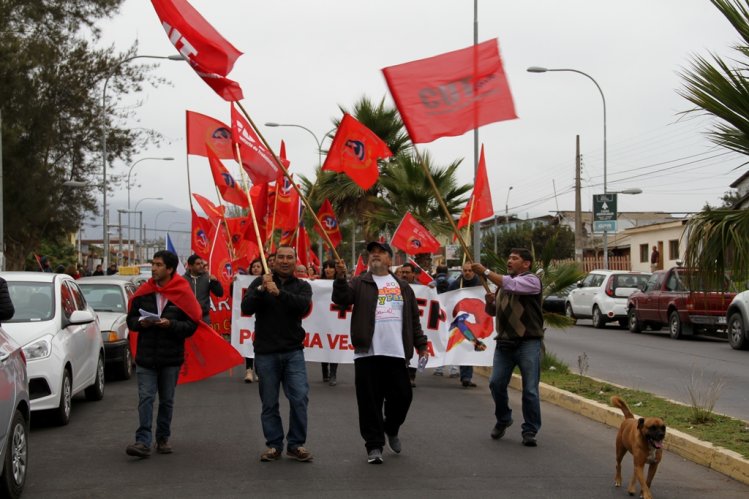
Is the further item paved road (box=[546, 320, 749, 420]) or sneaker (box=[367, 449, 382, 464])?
paved road (box=[546, 320, 749, 420])

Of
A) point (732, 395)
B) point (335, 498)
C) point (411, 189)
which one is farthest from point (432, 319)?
point (411, 189)

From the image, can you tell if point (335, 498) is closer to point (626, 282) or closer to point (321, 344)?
point (321, 344)

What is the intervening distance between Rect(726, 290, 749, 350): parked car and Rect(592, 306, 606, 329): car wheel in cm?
852

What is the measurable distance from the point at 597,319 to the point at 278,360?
74.3 ft

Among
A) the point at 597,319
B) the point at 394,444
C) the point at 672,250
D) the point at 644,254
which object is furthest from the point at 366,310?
the point at 644,254

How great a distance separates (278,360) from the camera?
27.1ft

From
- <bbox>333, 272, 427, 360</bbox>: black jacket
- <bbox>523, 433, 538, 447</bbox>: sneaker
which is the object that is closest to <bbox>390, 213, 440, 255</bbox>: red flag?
<bbox>523, 433, 538, 447</bbox>: sneaker

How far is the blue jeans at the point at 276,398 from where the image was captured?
27.0 ft

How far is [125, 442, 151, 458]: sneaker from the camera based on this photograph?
8258 millimetres

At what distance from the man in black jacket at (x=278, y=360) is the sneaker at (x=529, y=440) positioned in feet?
6.78

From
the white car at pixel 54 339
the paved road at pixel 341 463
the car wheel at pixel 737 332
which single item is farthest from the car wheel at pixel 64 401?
the car wheel at pixel 737 332

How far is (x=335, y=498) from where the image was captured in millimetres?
6824

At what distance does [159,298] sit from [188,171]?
375 inches

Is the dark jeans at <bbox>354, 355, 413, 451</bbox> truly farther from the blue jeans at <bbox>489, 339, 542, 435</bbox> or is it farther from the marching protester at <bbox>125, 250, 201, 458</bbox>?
the marching protester at <bbox>125, 250, 201, 458</bbox>
